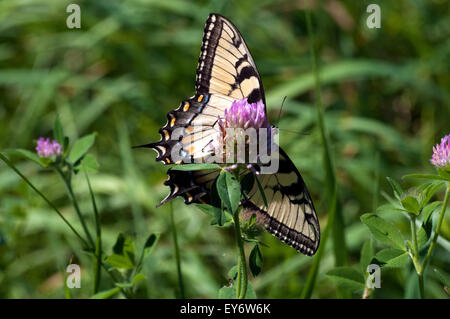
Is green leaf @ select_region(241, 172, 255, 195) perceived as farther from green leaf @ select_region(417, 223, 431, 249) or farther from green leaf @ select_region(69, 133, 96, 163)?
green leaf @ select_region(69, 133, 96, 163)

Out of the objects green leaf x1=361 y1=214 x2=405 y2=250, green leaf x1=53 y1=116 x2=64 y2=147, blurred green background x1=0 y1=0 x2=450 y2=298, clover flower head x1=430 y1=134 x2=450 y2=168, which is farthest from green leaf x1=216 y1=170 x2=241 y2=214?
blurred green background x1=0 y1=0 x2=450 y2=298

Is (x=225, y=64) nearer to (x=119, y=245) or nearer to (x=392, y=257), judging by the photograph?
(x=119, y=245)

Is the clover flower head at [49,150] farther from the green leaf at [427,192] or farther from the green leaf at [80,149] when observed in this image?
the green leaf at [427,192]

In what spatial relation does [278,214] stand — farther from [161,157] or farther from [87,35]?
[87,35]

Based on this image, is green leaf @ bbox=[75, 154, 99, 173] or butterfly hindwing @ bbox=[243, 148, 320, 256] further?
green leaf @ bbox=[75, 154, 99, 173]

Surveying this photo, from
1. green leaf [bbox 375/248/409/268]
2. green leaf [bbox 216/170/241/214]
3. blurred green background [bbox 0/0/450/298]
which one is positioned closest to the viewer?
green leaf [bbox 216/170/241/214]

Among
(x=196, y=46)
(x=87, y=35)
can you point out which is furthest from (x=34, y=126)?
(x=196, y=46)
